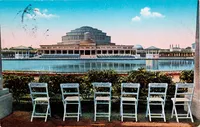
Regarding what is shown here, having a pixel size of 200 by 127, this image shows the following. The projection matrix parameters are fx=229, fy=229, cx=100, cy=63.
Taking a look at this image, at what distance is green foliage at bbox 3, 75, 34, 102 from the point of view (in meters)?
4.86

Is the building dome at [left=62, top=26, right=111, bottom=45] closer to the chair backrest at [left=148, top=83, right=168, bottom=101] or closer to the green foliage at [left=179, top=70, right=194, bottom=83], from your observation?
the green foliage at [left=179, top=70, right=194, bottom=83]

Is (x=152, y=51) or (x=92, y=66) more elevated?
(x=152, y=51)

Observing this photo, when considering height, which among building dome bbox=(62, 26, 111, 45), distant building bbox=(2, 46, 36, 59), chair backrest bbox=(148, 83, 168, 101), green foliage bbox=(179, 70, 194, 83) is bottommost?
chair backrest bbox=(148, 83, 168, 101)

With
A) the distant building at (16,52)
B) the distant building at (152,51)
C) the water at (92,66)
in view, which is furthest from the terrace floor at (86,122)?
the distant building at (152,51)

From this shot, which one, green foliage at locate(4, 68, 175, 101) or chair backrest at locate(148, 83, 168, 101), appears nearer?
chair backrest at locate(148, 83, 168, 101)

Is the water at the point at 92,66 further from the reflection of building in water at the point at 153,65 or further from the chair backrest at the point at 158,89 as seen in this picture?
the chair backrest at the point at 158,89

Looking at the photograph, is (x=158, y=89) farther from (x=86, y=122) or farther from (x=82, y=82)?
(x=86, y=122)

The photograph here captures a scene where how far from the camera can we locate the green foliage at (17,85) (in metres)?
4.86

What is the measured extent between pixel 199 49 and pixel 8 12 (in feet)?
17.0

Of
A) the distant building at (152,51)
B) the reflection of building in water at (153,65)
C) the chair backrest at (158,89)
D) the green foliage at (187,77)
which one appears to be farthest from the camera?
the reflection of building in water at (153,65)

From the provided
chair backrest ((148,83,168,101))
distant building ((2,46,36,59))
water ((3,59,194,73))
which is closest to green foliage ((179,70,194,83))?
chair backrest ((148,83,168,101))

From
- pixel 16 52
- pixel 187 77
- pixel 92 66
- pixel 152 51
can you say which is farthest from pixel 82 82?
pixel 92 66

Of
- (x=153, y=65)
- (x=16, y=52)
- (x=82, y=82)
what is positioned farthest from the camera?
(x=153, y=65)

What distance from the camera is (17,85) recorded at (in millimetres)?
4871
